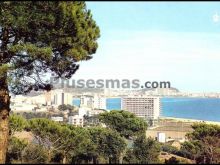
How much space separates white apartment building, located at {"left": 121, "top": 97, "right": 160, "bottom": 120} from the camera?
135m

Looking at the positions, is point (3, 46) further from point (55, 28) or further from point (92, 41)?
point (92, 41)

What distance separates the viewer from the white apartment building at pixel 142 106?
135 meters

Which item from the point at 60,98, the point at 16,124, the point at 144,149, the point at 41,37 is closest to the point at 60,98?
→ the point at 60,98

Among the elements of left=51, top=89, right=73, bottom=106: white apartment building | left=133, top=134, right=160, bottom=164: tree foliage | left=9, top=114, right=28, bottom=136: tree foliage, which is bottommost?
left=133, top=134, right=160, bottom=164: tree foliage

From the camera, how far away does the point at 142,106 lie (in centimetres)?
13662

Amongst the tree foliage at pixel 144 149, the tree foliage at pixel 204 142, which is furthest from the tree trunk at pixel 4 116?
the tree foliage at pixel 144 149

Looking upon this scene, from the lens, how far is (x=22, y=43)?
8.31m

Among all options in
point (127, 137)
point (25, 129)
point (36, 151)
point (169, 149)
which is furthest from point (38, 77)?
point (169, 149)

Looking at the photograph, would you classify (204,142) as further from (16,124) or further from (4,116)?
(4,116)

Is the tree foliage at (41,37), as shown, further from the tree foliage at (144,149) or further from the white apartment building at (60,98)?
the white apartment building at (60,98)

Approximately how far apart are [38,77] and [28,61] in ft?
2.45

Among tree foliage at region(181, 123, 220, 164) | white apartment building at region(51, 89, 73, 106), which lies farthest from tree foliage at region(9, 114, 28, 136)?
white apartment building at region(51, 89, 73, 106)

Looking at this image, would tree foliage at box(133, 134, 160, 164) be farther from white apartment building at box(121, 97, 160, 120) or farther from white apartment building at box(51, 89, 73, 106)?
white apartment building at box(51, 89, 73, 106)

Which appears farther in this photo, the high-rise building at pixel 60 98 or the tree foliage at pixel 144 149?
the high-rise building at pixel 60 98
